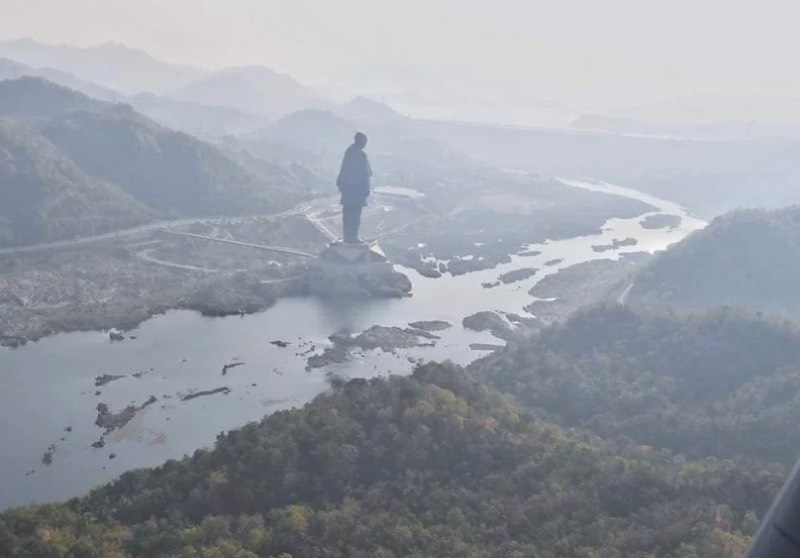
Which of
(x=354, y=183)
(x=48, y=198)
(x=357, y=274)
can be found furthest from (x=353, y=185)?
(x=48, y=198)

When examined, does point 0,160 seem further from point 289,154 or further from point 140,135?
point 289,154

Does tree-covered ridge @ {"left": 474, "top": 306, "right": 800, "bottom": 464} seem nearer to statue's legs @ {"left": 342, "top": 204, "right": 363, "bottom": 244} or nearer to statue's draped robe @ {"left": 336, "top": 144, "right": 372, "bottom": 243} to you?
statue's legs @ {"left": 342, "top": 204, "right": 363, "bottom": 244}

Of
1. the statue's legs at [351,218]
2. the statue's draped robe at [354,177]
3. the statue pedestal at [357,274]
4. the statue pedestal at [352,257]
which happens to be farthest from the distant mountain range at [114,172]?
the statue's draped robe at [354,177]

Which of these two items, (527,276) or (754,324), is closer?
(754,324)

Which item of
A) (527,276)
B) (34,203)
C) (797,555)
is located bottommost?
(527,276)

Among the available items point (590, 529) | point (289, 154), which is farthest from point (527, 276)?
point (289, 154)

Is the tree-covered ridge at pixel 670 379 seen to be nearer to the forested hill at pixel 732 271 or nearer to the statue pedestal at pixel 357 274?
the forested hill at pixel 732 271

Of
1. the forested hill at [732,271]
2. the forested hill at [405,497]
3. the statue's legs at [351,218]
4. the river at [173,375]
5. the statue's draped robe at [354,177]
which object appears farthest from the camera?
the statue's legs at [351,218]

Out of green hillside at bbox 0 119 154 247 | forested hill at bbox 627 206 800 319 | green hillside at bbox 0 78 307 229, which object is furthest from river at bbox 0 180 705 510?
green hillside at bbox 0 78 307 229
